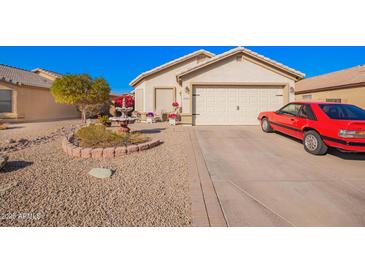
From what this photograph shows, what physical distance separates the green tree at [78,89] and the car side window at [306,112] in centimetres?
1204

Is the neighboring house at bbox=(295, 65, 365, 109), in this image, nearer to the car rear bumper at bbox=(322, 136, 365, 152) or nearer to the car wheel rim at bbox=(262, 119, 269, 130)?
the car wheel rim at bbox=(262, 119, 269, 130)

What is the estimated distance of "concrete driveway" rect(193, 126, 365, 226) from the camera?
249 cm

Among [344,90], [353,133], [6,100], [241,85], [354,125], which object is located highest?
[344,90]

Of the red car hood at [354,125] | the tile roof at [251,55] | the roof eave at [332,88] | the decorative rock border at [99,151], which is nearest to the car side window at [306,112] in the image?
the red car hood at [354,125]

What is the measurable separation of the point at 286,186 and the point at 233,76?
8.29 meters

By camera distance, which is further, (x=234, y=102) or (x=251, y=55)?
(x=234, y=102)

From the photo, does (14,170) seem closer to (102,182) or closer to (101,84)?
(102,182)

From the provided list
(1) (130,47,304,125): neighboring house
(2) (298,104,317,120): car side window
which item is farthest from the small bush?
(2) (298,104,317,120): car side window

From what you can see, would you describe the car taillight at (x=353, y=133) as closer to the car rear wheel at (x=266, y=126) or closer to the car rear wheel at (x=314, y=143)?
the car rear wheel at (x=314, y=143)

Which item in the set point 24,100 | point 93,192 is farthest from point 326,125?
point 24,100

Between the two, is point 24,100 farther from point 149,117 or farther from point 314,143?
point 314,143

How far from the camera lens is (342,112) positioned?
5352 mm

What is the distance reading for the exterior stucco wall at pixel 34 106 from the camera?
13555 mm

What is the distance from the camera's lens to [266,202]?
2.83 m
